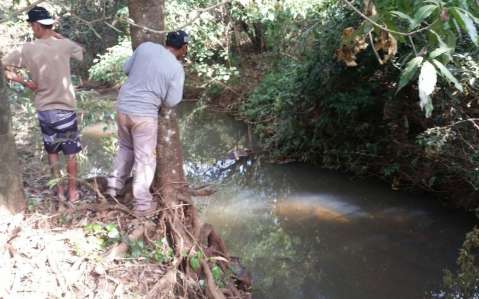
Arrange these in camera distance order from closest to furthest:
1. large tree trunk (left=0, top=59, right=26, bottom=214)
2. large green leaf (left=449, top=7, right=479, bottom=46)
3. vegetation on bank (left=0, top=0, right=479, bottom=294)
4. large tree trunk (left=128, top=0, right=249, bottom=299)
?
large green leaf (left=449, top=7, right=479, bottom=46)
vegetation on bank (left=0, top=0, right=479, bottom=294)
large tree trunk (left=0, top=59, right=26, bottom=214)
large tree trunk (left=128, top=0, right=249, bottom=299)

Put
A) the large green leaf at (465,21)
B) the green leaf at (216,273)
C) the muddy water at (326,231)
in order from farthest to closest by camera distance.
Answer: the muddy water at (326,231) < the green leaf at (216,273) < the large green leaf at (465,21)

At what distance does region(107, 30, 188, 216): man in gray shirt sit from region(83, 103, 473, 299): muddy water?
200 centimetres

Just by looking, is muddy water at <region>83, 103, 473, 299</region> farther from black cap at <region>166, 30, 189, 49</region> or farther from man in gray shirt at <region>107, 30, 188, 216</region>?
black cap at <region>166, 30, 189, 49</region>

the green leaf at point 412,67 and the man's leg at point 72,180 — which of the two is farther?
the man's leg at point 72,180

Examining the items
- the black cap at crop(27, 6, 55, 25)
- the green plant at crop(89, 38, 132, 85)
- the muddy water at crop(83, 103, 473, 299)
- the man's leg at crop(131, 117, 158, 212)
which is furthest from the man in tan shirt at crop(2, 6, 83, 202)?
the green plant at crop(89, 38, 132, 85)

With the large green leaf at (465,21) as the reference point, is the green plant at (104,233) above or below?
below

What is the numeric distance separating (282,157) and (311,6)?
3.12 metres

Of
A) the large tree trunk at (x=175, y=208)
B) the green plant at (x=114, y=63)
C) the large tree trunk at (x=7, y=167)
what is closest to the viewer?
the large tree trunk at (x=7, y=167)

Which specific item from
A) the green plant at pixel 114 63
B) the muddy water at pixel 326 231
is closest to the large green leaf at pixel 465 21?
the muddy water at pixel 326 231

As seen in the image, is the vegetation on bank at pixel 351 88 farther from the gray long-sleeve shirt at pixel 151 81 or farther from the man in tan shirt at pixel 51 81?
the man in tan shirt at pixel 51 81

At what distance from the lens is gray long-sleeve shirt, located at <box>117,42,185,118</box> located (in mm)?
3607

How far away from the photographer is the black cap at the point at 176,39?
145 inches

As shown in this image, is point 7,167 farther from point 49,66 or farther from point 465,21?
point 465,21

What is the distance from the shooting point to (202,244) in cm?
399
